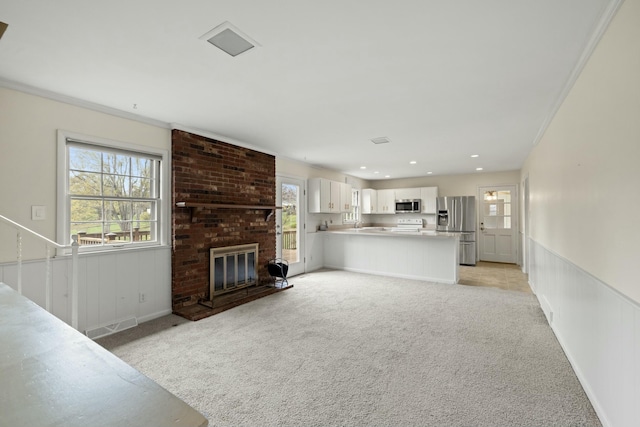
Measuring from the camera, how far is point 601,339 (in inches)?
73.9

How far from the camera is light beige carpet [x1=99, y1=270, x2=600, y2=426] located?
1.90m

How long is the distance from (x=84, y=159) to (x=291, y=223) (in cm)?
359

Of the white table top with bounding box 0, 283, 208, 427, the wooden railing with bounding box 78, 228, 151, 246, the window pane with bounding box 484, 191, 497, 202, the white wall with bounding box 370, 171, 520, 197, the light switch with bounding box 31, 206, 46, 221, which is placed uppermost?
the white wall with bounding box 370, 171, 520, 197

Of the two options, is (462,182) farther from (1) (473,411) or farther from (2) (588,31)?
(1) (473,411)

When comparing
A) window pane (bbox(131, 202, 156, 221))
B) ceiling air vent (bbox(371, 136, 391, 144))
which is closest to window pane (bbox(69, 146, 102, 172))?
window pane (bbox(131, 202, 156, 221))

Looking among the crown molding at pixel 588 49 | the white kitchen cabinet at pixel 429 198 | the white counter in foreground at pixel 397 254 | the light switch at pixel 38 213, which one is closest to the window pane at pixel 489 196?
the white kitchen cabinet at pixel 429 198

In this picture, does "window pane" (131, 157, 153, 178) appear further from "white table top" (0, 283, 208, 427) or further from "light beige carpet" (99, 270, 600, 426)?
"white table top" (0, 283, 208, 427)

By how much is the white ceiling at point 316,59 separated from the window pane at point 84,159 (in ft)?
1.75

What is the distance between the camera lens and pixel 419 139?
14.8 ft

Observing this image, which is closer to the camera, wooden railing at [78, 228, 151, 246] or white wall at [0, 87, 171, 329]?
white wall at [0, 87, 171, 329]

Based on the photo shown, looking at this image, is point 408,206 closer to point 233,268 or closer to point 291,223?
point 291,223

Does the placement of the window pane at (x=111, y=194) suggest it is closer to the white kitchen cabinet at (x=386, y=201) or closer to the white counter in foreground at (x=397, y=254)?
the white counter in foreground at (x=397, y=254)

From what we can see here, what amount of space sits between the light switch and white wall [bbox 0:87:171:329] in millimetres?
32

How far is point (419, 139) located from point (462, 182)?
4.28 metres
